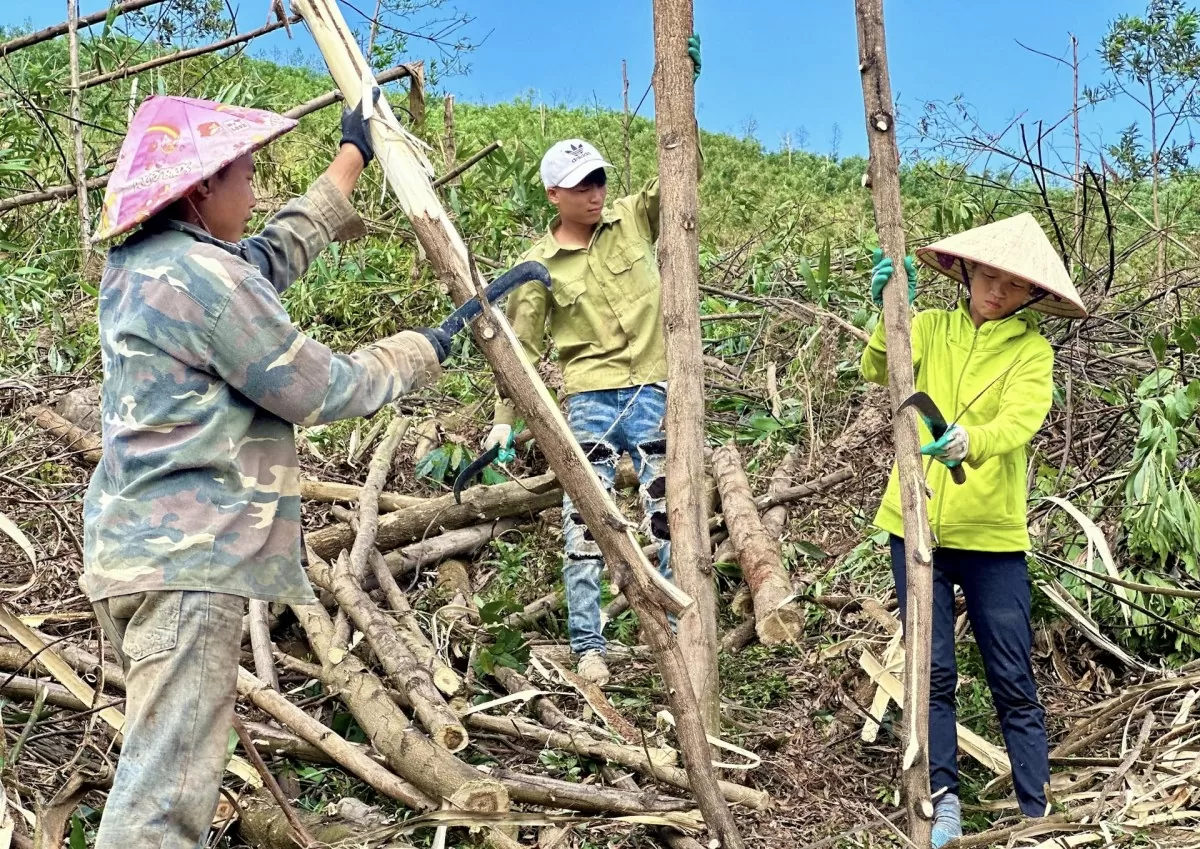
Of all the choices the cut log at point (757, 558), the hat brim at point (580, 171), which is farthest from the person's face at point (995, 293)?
the hat brim at point (580, 171)

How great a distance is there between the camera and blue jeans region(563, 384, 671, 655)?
4.02 meters

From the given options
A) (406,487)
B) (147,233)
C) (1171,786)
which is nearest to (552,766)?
(1171,786)

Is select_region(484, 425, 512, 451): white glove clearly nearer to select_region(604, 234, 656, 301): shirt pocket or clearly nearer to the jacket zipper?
select_region(604, 234, 656, 301): shirt pocket

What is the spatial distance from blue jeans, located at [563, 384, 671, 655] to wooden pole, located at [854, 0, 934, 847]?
1.35 metres

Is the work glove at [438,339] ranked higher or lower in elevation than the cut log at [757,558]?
higher

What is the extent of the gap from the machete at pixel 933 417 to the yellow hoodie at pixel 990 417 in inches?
2.0

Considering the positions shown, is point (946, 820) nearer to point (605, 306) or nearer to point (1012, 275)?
point (1012, 275)

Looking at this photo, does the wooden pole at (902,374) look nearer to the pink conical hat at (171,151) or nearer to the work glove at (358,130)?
the work glove at (358,130)

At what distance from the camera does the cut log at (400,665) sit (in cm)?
320

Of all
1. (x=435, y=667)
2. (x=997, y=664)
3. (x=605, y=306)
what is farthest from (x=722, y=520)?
(x=997, y=664)

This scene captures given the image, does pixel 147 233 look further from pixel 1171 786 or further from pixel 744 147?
pixel 744 147

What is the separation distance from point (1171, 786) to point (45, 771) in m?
3.00

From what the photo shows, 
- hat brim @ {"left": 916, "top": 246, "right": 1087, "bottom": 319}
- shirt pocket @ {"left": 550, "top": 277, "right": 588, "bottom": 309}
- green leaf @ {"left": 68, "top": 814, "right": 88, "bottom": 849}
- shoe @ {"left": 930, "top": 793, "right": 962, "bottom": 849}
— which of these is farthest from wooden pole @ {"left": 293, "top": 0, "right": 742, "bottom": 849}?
shirt pocket @ {"left": 550, "top": 277, "right": 588, "bottom": 309}

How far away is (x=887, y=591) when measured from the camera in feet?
14.0
